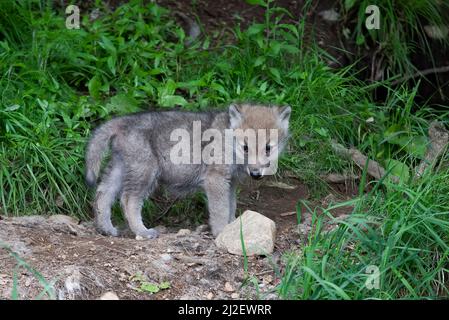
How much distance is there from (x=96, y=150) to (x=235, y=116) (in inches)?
42.3

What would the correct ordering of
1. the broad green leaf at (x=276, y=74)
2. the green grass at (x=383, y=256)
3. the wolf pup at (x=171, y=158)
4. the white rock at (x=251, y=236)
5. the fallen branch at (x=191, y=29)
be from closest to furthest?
the green grass at (x=383, y=256), the white rock at (x=251, y=236), the wolf pup at (x=171, y=158), the broad green leaf at (x=276, y=74), the fallen branch at (x=191, y=29)

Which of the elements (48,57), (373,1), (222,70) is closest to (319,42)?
(373,1)

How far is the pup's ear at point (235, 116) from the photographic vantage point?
247 inches

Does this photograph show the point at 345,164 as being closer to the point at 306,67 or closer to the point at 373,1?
the point at 306,67

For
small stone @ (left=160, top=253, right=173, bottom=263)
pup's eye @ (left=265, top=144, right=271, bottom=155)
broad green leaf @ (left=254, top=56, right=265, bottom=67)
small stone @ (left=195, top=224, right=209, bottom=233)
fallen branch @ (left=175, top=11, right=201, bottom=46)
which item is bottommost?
small stone @ (left=195, top=224, right=209, bottom=233)

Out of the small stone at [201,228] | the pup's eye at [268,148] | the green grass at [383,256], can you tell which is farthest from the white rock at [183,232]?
the green grass at [383,256]

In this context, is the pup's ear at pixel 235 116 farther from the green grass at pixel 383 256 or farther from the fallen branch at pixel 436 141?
the fallen branch at pixel 436 141

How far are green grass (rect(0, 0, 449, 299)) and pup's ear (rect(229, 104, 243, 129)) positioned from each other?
101 centimetres

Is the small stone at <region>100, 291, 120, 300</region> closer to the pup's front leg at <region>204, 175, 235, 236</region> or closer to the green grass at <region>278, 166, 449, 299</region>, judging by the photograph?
the green grass at <region>278, 166, 449, 299</region>

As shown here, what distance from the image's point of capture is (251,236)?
5.66 m

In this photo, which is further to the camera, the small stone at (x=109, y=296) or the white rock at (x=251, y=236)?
the white rock at (x=251, y=236)

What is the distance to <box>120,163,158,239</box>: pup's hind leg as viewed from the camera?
20.4 feet

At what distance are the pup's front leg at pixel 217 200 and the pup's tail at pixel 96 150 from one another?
2.67 ft

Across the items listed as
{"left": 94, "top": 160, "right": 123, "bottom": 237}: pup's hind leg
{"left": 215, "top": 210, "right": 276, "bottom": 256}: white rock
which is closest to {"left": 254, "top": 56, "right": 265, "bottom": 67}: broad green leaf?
{"left": 94, "top": 160, "right": 123, "bottom": 237}: pup's hind leg
